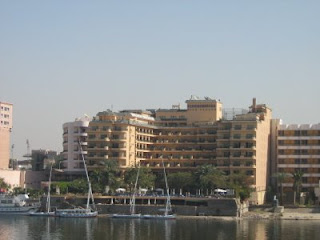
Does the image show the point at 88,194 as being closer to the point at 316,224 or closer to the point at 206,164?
the point at 206,164

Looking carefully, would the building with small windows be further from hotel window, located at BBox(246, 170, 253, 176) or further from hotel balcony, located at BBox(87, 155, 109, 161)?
hotel window, located at BBox(246, 170, 253, 176)

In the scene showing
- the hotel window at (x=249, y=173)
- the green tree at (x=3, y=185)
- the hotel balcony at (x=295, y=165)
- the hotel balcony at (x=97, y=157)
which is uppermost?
the hotel balcony at (x=97, y=157)

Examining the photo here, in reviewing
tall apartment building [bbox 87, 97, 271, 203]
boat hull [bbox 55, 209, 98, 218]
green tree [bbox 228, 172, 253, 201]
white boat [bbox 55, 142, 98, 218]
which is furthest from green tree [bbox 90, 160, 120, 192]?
green tree [bbox 228, 172, 253, 201]

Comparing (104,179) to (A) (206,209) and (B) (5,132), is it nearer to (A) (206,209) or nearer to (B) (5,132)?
(A) (206,209)

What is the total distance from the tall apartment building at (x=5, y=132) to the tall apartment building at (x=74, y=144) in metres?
20.0

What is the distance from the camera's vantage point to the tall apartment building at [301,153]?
477 ft

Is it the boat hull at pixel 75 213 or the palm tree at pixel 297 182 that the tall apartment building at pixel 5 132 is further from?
the palm tree at pixel 297 182

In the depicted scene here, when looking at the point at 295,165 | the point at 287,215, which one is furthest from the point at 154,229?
the point at 295,165

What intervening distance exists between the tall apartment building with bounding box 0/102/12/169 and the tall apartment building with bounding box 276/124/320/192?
233 feet

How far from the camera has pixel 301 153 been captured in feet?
481

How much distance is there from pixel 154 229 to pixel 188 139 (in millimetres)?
48311

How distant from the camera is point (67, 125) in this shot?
164750mm

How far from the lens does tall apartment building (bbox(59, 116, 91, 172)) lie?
16025cm

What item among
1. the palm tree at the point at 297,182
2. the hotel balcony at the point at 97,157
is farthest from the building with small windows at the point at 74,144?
the palm tree at the point at 297,182
